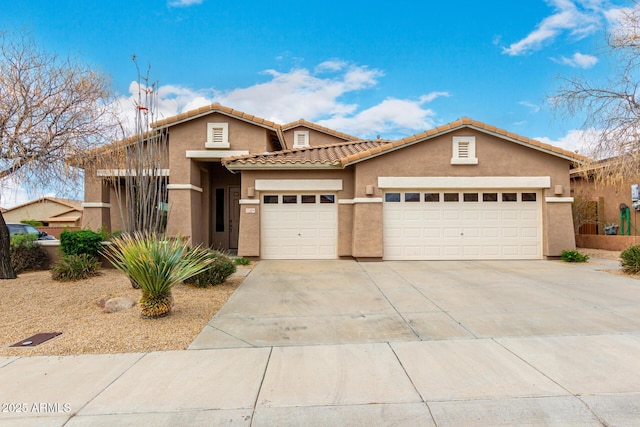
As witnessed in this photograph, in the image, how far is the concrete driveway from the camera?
17.8ft

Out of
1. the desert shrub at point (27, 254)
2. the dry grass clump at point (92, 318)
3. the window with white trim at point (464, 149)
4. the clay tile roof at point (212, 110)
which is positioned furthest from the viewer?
the clay tile roof at point (212, 110)

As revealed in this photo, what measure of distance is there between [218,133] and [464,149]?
9026 millimetres

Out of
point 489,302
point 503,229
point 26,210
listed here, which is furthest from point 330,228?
point 26,210

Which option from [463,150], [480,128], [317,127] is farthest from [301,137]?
[480,128]

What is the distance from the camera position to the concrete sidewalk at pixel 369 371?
335cm

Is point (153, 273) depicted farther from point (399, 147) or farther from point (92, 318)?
point (399, 147)

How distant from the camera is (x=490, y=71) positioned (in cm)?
1553

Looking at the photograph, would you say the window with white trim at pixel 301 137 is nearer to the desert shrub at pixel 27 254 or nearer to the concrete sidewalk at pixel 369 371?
the desert shrub at pixel 27 254

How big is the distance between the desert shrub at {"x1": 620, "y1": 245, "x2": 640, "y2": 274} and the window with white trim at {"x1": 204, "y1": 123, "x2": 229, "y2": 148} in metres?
13.0

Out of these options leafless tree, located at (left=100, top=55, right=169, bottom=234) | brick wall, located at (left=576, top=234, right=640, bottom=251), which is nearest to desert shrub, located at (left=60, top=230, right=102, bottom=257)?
leafless tree, located at (left=100, top=55, right=169, bottom=234)

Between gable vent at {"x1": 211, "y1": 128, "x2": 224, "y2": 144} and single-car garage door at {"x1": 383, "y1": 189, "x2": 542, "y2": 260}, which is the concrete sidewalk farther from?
gable vent at {"x1": 211, "y1": 128, "x2": 224, "y2": 144}

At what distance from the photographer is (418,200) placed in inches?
501

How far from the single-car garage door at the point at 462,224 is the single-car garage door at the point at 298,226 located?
1.94 meters

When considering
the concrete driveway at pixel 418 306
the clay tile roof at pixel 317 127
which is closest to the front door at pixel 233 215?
the clay tile roof at pixel 317 127
